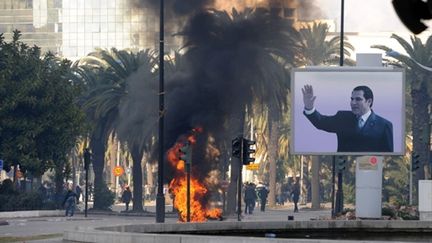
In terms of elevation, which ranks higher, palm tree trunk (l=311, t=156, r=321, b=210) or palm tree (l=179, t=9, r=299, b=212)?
palm tree (l=179, t=9, r=299, b=212)

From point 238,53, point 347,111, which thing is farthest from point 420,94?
point 347,111

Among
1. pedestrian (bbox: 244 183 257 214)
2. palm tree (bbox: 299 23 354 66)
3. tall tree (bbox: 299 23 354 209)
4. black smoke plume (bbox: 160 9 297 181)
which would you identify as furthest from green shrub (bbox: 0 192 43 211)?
palm tree (bbox: 299 23 354 66)

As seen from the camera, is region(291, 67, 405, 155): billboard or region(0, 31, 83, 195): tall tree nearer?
region(291, 67, 405, 155): billboard

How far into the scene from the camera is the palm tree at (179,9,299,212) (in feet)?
191

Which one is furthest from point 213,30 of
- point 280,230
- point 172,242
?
point 172,242

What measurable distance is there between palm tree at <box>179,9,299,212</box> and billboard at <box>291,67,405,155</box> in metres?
9.02

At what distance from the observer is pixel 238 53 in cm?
5897

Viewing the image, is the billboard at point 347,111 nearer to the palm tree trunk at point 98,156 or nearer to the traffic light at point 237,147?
the traffic light at point 237,147

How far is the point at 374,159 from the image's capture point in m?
49.6

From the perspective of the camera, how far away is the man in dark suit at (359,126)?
49000 millimetres

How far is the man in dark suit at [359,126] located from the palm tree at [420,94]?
896 inches

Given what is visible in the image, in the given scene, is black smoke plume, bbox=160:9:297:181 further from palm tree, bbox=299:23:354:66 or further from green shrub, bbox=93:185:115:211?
palm tree, bbox=299:23:354:66

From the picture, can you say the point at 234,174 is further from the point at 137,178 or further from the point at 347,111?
the point at 347,111

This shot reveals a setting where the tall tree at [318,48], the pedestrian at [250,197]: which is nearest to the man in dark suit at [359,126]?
the pedestrian at [250,197]
